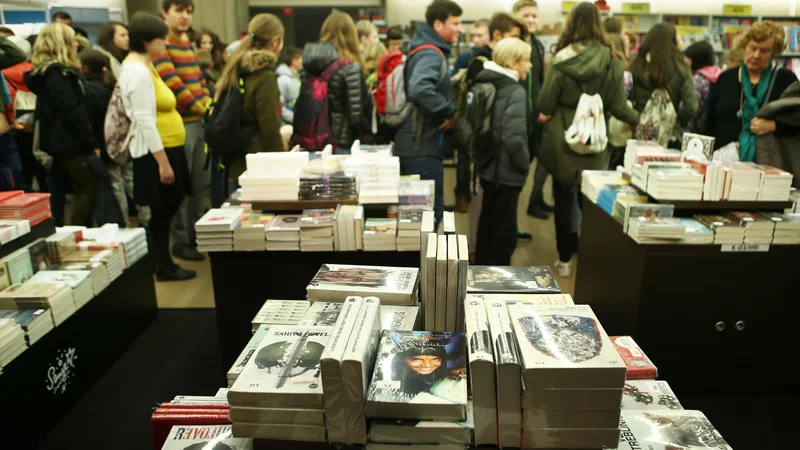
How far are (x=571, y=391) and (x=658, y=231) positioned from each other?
5.19ft

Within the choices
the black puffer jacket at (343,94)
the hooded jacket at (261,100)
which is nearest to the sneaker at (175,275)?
the hooded jacket at (261,100)

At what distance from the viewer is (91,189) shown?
4402 millimetres

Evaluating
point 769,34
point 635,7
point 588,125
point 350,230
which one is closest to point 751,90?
point 769,34

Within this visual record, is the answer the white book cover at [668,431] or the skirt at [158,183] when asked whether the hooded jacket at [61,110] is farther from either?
the white book cover at [668,431]

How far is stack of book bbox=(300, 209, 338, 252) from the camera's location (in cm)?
275

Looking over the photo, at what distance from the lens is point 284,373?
141 centimetres

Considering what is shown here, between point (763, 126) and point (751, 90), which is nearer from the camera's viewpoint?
point (763, 126)

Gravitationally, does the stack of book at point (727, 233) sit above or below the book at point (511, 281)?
A: below

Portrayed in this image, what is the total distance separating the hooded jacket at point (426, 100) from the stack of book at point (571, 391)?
8.50ft

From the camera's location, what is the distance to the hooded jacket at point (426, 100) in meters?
3.74

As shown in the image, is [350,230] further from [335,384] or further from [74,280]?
[335,384]

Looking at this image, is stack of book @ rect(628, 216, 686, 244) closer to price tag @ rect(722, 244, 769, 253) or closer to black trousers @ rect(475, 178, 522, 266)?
price tag @ rect(722, 244, 769, 253)

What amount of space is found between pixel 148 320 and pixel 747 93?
404 cm

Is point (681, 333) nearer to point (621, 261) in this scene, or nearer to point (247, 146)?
point (621, 261)
